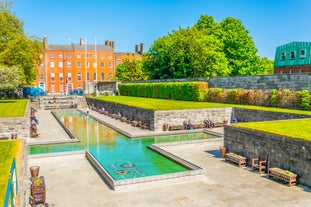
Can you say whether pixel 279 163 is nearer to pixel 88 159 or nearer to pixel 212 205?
pixel 212 205

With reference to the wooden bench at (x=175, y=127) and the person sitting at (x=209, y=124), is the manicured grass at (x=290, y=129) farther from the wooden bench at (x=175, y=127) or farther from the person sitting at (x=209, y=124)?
the wooden bench at (x=175, y=127)

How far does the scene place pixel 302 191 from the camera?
13227mm

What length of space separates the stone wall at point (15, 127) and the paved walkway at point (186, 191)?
8088mm

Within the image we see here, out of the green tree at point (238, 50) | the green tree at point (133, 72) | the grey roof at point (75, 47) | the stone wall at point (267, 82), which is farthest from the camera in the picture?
the grey roof at point (75, 47)

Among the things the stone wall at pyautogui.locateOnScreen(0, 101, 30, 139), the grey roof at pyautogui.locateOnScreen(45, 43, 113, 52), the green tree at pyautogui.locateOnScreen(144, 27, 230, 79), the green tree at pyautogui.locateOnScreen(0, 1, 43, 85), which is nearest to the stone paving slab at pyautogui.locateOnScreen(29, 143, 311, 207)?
the stone wall at pyautogui.locateOnScreen(0, 101, 30, 139)

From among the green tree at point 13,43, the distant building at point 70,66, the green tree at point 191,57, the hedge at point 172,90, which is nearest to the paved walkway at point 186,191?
the hedge at point 172,90

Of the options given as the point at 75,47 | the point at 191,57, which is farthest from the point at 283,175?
the point at 75,47

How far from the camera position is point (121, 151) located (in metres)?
20.9

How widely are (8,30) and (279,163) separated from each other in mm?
37226

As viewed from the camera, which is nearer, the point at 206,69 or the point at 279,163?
the point at 279,163

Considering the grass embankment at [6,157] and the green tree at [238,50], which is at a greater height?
the green tree at [238,50]

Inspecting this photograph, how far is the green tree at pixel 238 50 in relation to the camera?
5378cm

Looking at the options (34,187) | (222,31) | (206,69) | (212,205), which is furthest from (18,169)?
(222,31)

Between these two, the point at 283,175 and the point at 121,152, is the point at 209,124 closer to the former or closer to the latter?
the point at 121,152
